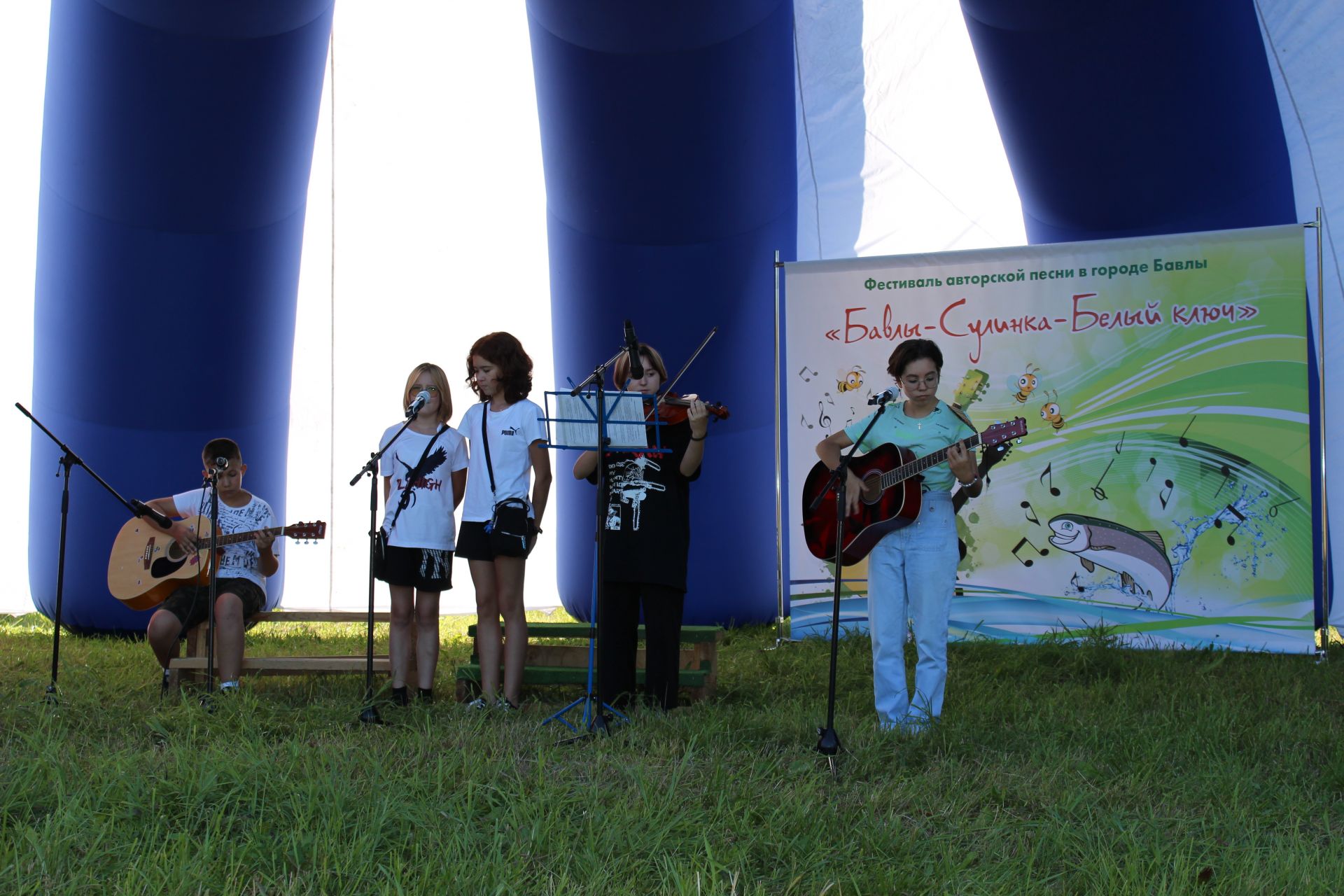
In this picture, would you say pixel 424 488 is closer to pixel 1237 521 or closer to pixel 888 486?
pixel 888 486

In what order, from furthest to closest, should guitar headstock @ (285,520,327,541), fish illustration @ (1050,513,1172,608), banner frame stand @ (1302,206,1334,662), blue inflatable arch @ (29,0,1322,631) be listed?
blue inflatable arch @ (29,0,1322,631), fish illustration @ (1050,513,1172,608), banner frame stand @ (1302,206,1334,662), guitar headstock @ (285,520,327,541)

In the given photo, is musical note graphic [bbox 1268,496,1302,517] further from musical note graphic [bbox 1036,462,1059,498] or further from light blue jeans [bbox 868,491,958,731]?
light blue jeans [bbox 868,491,958,731]

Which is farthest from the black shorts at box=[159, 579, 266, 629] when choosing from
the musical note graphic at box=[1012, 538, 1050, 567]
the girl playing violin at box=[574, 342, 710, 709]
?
the musical note graphic at box=[1012, 538, 1050, 567]

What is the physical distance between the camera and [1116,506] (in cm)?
565

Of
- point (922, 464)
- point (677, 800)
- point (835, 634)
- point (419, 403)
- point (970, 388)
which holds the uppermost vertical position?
point (970, 388)

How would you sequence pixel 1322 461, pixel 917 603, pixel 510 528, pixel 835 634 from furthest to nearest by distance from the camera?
1. pixel 1322 461
2. pixel 510 528
3. pixel 917 603
4. pixel 835 634

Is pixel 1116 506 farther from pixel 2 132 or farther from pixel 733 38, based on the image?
pixel 2 132

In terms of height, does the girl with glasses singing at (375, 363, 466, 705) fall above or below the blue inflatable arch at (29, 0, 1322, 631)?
below

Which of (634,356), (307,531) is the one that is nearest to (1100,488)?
(634,356)

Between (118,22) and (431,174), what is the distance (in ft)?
7.88

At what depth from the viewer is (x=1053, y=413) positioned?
5809 millimetres

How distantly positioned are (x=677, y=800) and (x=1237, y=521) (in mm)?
4000

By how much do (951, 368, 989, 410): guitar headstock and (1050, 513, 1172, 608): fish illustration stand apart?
2.44 ft

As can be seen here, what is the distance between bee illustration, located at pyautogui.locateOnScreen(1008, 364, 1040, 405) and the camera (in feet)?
19.2
